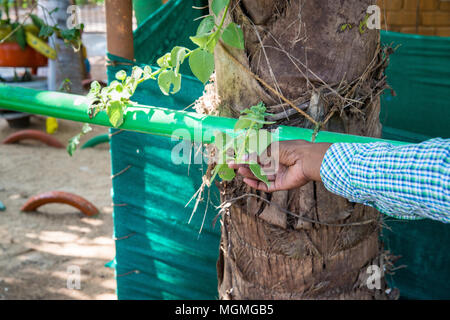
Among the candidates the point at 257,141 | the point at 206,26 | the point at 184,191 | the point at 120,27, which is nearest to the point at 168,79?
the point at 206,26

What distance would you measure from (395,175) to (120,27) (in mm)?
1558

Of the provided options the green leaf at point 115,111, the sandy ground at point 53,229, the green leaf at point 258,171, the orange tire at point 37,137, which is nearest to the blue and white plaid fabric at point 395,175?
the green leaf at point 258,171

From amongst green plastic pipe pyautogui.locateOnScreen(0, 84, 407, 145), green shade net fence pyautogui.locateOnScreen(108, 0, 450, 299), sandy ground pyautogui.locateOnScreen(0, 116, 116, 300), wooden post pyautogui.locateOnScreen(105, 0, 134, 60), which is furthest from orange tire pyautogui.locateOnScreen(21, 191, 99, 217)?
green plastic pipe pyautogui.locateOnScreen(0, 84, 407, 145)

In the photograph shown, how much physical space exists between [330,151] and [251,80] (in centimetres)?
34

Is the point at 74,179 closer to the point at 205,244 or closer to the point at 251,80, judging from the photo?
Result: the point at 205,244

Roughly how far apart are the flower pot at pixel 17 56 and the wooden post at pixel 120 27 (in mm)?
3573

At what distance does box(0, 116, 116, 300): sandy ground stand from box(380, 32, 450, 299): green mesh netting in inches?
80.1

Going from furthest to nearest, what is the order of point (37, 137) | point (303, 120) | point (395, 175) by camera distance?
point (37, 137)
point (303, 120)
point (395, 175)

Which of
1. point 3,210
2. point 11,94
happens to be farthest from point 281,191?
point 3,210

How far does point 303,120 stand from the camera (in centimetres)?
145

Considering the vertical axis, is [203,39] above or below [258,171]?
above

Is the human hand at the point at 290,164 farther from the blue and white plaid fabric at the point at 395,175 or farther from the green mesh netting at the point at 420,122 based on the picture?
the green mesh netting at the point at 420,122

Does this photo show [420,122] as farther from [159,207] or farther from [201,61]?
[201,61]

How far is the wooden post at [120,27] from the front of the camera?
223cm
